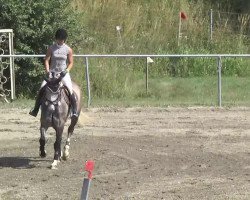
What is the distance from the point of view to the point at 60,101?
11047 millimetres

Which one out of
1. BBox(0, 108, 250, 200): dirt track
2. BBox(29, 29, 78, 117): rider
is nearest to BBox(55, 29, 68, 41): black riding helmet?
BBox(29, 29, 78, 117): rider

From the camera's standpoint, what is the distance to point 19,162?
11.6m

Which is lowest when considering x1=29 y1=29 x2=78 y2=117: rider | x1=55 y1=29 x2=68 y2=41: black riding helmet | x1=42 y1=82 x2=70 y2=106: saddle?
x1=42 y1=82 x2=70 y2=106: saddle

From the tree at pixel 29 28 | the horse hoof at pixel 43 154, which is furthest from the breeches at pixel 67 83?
the tree at pixel 29 28

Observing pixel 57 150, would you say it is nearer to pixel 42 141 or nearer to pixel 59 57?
pixel 42 141

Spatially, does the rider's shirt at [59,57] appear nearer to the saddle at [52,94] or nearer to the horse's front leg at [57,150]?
the saddle at [52,94]

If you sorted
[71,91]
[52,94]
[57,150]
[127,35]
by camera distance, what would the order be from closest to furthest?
[52,94], [57,150], [71,91], [127,35]

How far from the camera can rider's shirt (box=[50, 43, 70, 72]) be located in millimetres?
11375

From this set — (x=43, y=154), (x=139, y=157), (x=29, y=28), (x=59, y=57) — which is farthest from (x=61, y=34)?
(x=29, y=28)

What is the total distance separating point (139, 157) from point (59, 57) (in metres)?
2.29

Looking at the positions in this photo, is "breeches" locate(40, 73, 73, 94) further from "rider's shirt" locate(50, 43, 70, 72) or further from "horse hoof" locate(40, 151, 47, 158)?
"horse hoof" locate(40, 151, 47, 158)

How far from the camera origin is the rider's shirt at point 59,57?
1138cm

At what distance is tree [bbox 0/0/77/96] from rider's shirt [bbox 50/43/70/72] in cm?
950

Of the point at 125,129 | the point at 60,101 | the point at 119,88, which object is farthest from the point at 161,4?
the point at 60,101
